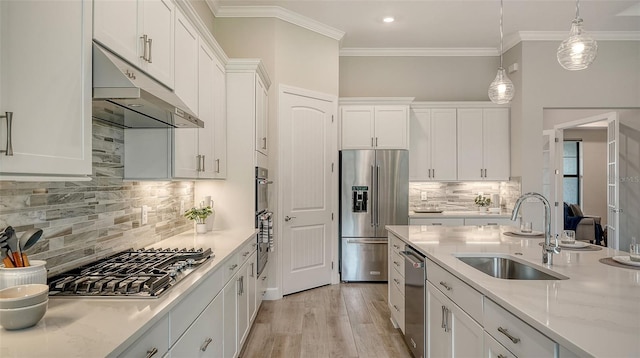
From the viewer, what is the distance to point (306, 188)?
171 inches

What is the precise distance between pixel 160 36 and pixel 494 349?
7.43 feet

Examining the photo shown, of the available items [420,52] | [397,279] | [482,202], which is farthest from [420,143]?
[397,279]

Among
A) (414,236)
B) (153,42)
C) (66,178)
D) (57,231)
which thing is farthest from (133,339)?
(414,236)

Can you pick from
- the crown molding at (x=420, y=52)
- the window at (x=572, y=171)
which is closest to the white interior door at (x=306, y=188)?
the crown molding at (x=420, y=52)

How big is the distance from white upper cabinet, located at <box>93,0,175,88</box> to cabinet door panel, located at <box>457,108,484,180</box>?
4219 millimetres

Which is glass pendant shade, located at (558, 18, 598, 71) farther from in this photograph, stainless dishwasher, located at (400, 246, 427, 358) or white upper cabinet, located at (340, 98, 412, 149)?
white upper cabinet, located at (340, 98, 412, 149)

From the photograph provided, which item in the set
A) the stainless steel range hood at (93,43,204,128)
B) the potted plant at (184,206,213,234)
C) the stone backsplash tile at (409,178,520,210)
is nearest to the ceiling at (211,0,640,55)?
the stone backsplash tile at (409,178,520,210)

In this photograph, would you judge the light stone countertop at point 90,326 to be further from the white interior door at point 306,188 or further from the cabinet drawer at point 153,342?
the white interior door at point 306,188

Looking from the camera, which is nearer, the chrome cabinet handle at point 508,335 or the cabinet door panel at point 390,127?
the chrome cabinet handle at point 508,335

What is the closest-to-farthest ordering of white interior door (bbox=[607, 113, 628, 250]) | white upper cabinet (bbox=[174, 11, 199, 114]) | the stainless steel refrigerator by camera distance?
white upper cabinet (bbox=[174, 11, 199, 114]) < the stainless steel refrigerator < white interior door (bbox=[607, 113, 628, 250])

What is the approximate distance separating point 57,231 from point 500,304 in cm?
190

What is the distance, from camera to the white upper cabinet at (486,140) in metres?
5.20

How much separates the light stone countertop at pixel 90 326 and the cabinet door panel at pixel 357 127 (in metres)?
3.58

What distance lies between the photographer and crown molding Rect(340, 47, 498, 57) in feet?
17.8
